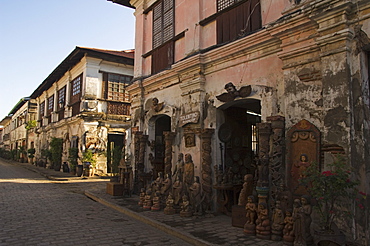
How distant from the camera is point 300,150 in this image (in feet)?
16.5

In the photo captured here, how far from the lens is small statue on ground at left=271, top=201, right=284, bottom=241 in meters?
4.85

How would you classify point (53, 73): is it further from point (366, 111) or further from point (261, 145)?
point (366, 111)

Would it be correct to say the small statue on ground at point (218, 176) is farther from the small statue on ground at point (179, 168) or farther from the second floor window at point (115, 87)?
the second floor window at point (115, 87)

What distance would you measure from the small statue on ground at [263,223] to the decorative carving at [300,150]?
0.58 meters

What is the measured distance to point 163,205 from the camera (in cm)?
776

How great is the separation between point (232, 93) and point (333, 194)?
124 inches

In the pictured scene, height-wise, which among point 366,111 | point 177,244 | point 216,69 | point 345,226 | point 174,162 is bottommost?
point 177,244

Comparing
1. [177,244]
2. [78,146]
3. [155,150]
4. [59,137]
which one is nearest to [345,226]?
[177,244]

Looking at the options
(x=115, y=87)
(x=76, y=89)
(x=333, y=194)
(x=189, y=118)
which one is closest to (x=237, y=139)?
(x=189, y=118)

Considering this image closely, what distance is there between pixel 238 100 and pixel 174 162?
2.87 metres

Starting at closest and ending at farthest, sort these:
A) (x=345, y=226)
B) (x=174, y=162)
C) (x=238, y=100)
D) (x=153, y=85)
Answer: (x=345, y=226), (x=238, y=100), (x=174, y=162), (x=153, y=85)

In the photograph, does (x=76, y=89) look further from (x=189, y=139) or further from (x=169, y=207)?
(x=169, y=207)

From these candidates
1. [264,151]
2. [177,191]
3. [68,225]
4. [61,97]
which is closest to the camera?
[264,151]

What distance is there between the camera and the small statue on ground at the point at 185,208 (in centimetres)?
679
